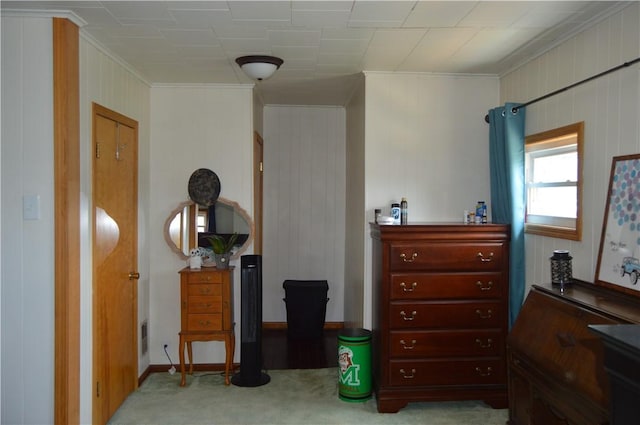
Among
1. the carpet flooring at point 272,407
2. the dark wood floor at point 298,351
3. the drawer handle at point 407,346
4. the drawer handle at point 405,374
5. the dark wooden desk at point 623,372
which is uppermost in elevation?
the dark wooden desk at point 623,372

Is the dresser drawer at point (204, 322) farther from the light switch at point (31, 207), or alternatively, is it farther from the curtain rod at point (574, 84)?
the curtain rod at point (574, 84)

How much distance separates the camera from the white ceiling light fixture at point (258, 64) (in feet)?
12.0

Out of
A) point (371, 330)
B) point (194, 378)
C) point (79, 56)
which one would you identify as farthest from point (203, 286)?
point (79, 56)

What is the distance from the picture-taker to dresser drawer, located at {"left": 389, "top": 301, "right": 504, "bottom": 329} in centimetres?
363

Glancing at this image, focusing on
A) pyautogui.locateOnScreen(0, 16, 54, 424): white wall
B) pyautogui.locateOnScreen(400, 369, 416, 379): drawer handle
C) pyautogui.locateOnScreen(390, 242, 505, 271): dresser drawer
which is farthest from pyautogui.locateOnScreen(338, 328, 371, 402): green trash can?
pyautogui.locateOnScreen(0, 16, 54, 424): white wall

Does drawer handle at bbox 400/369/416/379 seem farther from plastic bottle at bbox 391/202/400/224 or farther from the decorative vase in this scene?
the decorative vase

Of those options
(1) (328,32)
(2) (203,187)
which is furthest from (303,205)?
(1) (328,32)

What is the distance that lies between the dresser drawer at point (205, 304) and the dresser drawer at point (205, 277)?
133mm

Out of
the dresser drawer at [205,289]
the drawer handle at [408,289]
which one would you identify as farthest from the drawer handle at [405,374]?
the dresser drawer at [205,289]

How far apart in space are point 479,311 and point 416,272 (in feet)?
1.72

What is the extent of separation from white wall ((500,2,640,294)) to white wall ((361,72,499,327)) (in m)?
0.66

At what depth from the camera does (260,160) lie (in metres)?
5.52

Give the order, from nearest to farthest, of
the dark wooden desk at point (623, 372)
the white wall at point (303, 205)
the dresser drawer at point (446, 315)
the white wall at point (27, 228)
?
the dark wooden desk at point (623, 372) → the white wall at point (27, 228) → the dresser drawer at point (446, 315) → the white wall at point (303, 205)

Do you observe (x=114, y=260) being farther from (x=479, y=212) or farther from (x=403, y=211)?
(x=479, y=212)
